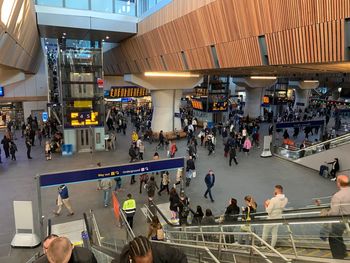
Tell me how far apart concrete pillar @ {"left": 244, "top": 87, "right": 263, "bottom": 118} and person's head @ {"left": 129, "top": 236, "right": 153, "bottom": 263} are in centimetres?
3520

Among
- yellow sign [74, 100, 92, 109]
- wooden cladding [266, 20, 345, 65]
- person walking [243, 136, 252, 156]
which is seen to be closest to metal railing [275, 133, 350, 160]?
person walking [243, 136, 252, 156]

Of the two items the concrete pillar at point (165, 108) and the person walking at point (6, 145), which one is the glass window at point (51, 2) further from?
the concrete pillar at point (165, 108)

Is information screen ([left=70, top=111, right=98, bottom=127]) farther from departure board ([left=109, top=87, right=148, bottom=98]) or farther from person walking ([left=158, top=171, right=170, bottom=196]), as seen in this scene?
departure board ([left=109, top=87, right=148, bottom=98])

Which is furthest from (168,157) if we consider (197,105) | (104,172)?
(197,105)

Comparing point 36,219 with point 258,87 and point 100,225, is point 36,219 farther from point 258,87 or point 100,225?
point 258,87

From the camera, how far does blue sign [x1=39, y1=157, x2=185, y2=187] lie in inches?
356

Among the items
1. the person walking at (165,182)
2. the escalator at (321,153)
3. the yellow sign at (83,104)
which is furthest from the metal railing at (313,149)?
the yellow sign at (83,104)

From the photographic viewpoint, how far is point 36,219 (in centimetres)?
1029

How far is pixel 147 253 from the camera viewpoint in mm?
1906

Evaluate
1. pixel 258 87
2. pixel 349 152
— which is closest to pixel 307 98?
pixel 258 87

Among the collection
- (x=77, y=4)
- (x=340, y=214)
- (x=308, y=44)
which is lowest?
(x=340, y=214)

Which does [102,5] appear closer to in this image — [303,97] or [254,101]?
[254,101]

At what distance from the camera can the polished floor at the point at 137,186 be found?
1005 cm

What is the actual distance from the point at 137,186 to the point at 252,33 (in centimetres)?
811
